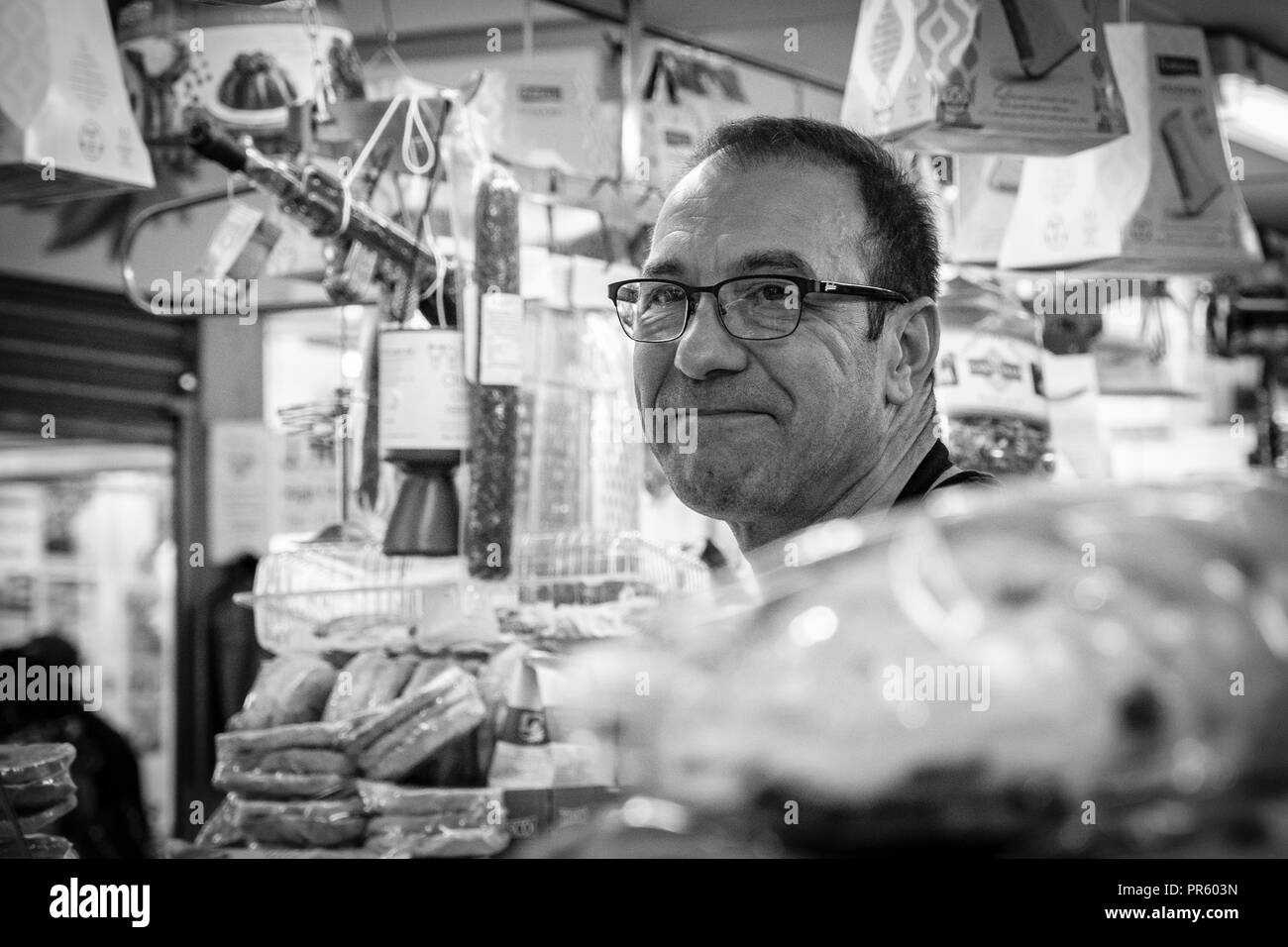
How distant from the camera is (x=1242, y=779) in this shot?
42 cm

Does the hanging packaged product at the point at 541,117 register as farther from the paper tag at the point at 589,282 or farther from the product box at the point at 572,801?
the product box at the point at 572,801

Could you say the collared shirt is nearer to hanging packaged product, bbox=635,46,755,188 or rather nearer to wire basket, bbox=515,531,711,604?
wire basket, bbox=515,531,711,604

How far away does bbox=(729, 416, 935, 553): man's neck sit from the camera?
1.56m

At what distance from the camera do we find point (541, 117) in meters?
2.76

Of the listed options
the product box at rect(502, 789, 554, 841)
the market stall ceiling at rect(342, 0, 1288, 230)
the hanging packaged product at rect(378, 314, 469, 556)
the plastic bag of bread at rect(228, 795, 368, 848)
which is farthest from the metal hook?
the market stall ceiling at rect(342, 0, 1288, 230)

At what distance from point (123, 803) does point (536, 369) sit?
273 cm

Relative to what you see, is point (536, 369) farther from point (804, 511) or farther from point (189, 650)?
point (189, 650)

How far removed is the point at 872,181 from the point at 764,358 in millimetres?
249

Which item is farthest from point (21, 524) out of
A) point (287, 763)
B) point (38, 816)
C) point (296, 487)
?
point (38, 816)

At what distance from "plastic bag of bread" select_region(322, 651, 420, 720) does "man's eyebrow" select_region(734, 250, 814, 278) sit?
1116 millimetres

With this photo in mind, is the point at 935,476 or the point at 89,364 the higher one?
the point at 89,364

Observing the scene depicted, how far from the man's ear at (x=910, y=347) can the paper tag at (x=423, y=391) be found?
740mm

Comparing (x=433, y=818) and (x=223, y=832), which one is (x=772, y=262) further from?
(x=223, y=832)

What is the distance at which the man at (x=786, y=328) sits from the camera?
1.42 meters
